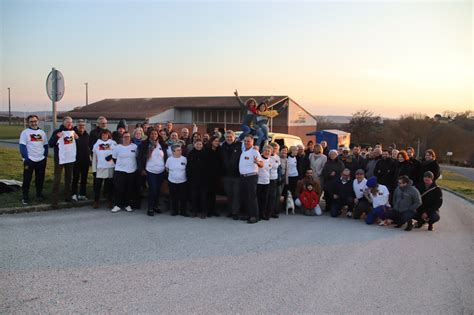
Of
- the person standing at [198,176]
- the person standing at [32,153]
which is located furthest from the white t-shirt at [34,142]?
the person standing at [198,176]

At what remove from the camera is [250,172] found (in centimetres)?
798

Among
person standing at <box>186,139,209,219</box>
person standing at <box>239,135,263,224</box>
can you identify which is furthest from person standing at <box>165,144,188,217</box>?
person standing at <box>239,135,263,224</box>

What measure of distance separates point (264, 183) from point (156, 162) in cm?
237

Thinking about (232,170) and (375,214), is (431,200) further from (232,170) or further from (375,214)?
(232,170)

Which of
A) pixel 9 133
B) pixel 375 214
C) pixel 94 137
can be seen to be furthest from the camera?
pixel 9 133

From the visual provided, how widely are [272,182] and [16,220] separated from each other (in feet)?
16.6

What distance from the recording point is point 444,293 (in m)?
4.72

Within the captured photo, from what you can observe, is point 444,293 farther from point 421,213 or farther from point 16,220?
point 16,220

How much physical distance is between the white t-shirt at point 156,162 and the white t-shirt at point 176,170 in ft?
0.57

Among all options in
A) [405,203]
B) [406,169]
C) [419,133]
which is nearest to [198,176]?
[405,203]

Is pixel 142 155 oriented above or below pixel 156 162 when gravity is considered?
above

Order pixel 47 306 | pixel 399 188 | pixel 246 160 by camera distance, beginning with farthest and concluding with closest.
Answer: pixel 399 188, pixel 246 160, pixel 47 306

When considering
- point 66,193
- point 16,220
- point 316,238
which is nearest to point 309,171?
point 316,238

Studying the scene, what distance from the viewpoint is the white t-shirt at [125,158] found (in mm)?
8180
